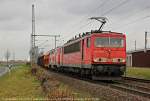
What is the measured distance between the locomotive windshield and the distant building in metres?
37.4

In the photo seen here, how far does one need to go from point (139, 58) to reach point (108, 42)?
137 ft

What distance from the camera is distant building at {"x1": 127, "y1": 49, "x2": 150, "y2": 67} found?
63175 mm

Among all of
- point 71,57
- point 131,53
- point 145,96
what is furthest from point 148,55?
point 145,96

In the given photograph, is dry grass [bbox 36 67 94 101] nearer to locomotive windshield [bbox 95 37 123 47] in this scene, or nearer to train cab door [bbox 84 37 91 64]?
train cab door [bbox 84 37 91 64]

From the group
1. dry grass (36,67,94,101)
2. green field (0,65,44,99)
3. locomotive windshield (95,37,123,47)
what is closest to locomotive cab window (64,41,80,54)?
locomotive windshield (95,37,123,47)

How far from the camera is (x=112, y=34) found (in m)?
26.0

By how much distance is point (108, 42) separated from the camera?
25.8 m

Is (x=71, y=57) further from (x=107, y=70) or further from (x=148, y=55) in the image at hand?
(x=148, y=55)

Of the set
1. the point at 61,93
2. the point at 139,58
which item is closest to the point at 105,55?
the point at 61,93

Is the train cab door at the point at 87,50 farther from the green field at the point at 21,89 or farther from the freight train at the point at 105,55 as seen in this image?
the green field at the point at 21,89

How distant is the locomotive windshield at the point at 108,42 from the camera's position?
84.3 ft

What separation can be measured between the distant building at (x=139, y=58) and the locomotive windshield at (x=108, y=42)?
123 ft

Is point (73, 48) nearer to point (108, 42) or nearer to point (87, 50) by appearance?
point (87, 50)

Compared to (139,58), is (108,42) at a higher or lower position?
higher
